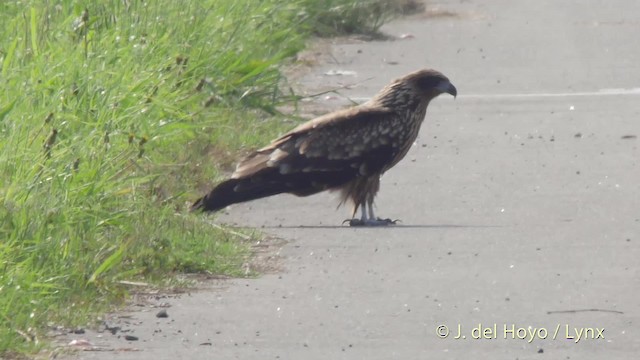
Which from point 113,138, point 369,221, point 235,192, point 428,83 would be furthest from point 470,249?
point 428,83

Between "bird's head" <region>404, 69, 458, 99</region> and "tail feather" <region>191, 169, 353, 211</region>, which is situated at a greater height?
"bird's head" <region>404, 69, 458, 99</region>

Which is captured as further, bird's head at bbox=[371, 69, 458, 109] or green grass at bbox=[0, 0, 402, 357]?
bird's head at bbox=[371, 69, 458, 109]

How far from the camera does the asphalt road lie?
7422mm

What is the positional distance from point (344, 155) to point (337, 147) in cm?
7

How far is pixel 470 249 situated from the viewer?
9.59 metres

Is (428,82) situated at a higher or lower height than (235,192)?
higher

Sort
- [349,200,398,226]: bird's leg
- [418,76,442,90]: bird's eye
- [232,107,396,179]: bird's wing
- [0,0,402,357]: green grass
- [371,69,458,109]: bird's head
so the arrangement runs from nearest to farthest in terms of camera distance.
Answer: [0,0,402,357]: green grass < [349,200,398,226]: bird's leg < [232,107,396,179]: bird's wing < [371,69,458,109]: bird's head < [418,76,442,90]: bird's eye

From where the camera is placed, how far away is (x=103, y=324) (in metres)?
7.71

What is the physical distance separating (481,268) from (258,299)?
132cm

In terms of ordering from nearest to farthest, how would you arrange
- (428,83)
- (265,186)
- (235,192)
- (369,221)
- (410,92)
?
(235,192) → (369,221) → (265,186) → (410,92) → (428,83)

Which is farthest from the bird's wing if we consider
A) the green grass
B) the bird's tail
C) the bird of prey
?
the green grass

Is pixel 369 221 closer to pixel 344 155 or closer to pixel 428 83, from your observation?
pixel 344 155

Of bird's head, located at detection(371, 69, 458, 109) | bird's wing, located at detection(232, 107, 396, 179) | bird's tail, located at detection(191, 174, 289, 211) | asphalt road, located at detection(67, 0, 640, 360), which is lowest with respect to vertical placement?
asphalt road, located at detection(67, 0, 640, 360)

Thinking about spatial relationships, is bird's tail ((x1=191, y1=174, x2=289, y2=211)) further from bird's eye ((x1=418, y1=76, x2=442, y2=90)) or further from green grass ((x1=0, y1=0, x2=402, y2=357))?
bird's eye ((x1=418, y1=76, x2=442, y2=90))
